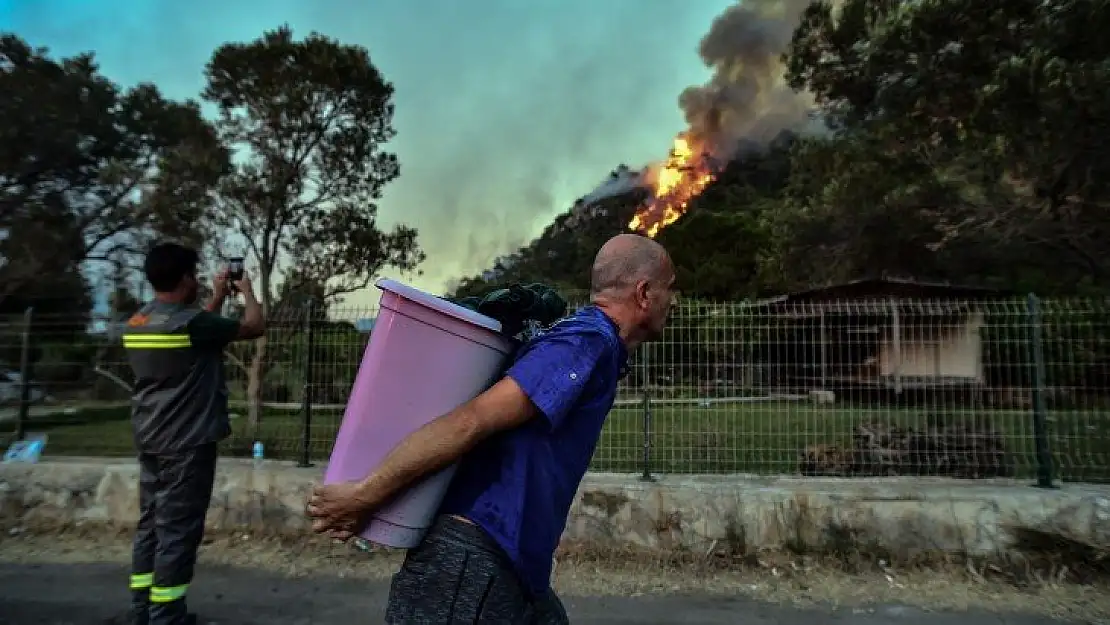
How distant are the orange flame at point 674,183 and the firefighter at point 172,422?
51.3 feet

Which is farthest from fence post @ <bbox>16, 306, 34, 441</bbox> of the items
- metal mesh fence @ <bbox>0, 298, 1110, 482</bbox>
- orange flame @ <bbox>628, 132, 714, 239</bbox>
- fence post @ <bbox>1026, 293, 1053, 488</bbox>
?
orange flame @ <bbox>628, 132, 714, 239</bbox>

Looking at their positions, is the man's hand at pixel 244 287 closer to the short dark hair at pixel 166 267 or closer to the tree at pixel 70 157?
the short dark hair at pixel 166 267

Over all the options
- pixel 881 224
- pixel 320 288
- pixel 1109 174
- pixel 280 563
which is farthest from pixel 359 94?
pixel 1109 174

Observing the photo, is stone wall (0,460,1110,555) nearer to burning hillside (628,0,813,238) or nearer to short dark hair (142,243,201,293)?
short dark hair (142,243,201,293)

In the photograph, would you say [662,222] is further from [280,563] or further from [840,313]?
[280,563]

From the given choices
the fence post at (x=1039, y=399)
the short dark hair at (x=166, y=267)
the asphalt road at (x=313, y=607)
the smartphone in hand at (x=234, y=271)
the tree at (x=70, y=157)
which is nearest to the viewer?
the short dark hair at (x=166, y=267)

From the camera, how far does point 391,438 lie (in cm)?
169

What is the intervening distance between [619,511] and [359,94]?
13091 millimetres

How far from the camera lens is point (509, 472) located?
5.70 feet

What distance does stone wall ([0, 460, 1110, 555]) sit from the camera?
5164 mm

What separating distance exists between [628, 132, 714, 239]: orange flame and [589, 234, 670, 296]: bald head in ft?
56.5

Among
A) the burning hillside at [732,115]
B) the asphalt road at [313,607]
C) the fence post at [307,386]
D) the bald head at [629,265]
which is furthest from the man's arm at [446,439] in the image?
the burning hillside at [732,115]

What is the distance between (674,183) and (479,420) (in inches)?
740

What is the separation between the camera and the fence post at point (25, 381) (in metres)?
7.45
